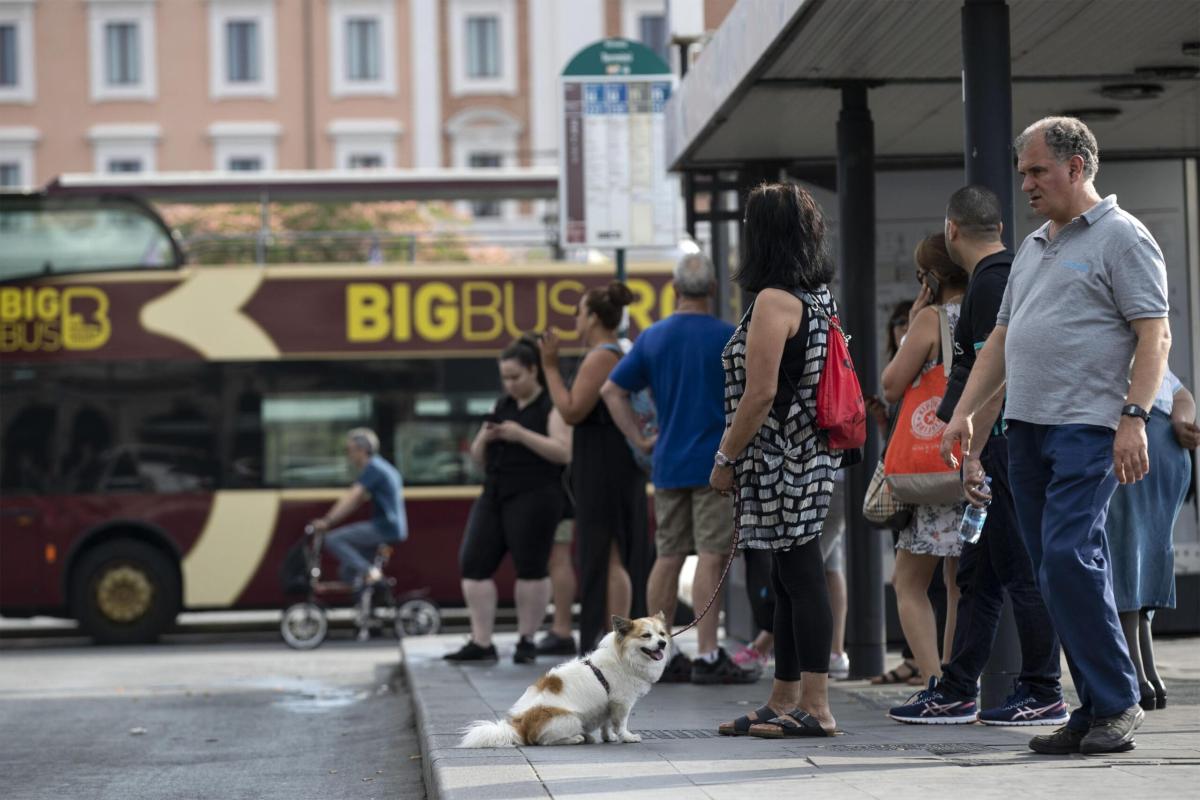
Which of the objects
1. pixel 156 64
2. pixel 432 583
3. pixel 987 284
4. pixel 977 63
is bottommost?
pixel 432 583

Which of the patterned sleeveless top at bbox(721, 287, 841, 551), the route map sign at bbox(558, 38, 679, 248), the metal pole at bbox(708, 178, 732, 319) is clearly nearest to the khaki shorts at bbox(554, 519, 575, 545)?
the metal pole at bbox(708, 178, 732, 319)

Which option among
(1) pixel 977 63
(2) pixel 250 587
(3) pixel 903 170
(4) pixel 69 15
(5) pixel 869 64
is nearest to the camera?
(1) pixel 977 63

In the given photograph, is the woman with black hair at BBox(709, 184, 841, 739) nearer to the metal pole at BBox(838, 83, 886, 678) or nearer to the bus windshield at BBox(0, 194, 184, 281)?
the metal pole at BBox(838, 83, 886, 678)

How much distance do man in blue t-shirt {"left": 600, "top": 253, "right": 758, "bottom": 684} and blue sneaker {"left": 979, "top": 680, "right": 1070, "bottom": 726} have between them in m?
1.99

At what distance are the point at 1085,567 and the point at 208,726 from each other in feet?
17.5

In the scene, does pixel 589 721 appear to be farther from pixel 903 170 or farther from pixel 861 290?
pixel 903 170

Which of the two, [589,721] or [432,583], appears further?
[432,583]

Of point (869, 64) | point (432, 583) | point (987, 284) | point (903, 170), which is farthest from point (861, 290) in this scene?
point (432, 583)

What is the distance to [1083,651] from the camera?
5902mm

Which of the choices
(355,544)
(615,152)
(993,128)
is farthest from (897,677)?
(355,544)

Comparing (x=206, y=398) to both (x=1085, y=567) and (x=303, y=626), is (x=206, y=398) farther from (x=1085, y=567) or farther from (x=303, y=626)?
(x=1085, y=567)

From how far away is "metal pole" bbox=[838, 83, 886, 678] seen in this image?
9289mm

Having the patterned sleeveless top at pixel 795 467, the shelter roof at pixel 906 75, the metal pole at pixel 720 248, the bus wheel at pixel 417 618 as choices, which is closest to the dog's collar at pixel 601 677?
the patterned sleeveless top at pixel 795 467

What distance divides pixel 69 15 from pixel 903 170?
5211 centimetres
